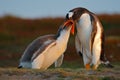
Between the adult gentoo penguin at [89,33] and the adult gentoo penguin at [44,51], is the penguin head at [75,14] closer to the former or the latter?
the adult gentoo penguin at [89,33]

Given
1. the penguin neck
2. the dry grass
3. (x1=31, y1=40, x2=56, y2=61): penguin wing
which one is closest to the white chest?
the penguin neck

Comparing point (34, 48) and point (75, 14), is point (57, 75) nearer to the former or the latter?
point (34, 48)

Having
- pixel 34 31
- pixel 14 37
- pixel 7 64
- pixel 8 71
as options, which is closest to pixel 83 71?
pixel 8 71

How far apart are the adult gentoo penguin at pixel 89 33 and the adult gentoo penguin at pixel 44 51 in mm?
395

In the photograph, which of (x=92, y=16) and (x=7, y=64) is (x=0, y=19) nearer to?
(x=7, y=64)

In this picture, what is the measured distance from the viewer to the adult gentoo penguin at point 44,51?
1286 centimetres

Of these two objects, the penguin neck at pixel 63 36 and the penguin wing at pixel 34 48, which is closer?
the penguin wing at pixel 34 48

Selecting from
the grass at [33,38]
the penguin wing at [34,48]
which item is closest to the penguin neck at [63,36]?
the penguin wing at [34,48]

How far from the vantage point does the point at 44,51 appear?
1289 centimetres

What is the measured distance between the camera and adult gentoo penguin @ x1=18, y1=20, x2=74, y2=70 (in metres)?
12.9

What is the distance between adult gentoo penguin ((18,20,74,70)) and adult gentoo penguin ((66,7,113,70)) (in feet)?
1.30

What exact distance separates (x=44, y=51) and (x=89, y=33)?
3.81ft

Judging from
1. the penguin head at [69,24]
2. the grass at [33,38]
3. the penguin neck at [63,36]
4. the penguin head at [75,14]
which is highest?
the penguin head at [75,14]

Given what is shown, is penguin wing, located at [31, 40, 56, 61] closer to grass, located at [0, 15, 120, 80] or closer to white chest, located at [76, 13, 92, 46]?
grass, located at [0, 15, 120, 80]
